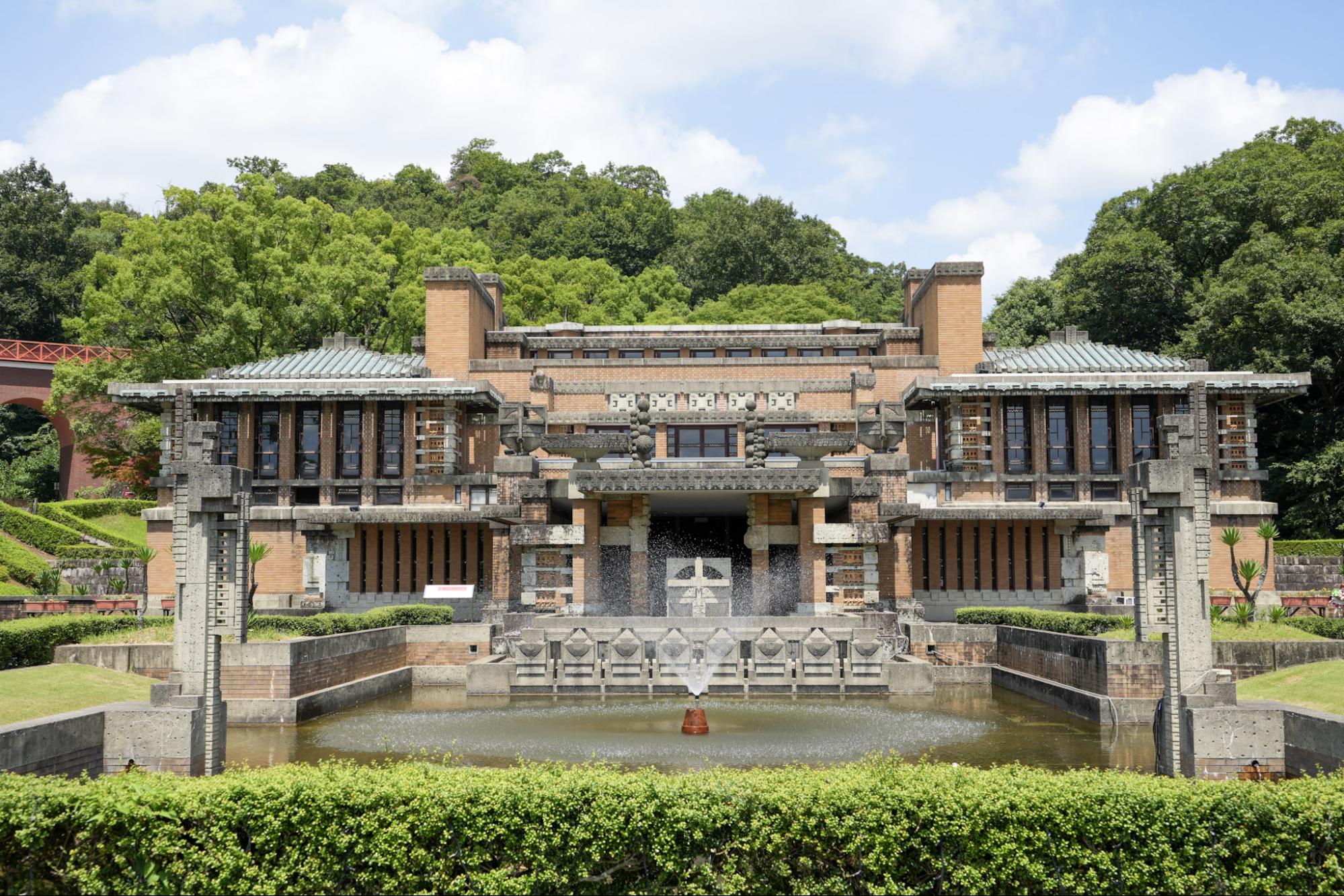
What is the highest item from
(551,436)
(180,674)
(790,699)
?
→ (551,436)

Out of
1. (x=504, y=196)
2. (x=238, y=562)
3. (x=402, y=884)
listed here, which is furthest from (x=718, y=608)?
(x=504, y=196)

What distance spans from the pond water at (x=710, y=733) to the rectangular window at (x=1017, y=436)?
41.7 feet

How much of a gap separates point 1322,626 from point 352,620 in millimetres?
20836

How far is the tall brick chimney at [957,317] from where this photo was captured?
3828 centimetres

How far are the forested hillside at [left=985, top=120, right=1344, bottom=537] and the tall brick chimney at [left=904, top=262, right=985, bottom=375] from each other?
1280 cm

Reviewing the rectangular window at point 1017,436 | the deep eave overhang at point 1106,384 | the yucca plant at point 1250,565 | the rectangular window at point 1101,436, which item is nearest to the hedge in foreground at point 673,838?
the yucca plant at point 1250,565

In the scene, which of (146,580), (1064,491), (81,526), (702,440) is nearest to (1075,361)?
(1064,491)

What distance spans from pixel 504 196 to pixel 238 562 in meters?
60.9

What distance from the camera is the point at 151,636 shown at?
22.1 m

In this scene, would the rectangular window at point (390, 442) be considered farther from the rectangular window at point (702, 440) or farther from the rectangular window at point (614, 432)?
the rectangular window at point (702, 440)

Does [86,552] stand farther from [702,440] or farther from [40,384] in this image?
[702,440]

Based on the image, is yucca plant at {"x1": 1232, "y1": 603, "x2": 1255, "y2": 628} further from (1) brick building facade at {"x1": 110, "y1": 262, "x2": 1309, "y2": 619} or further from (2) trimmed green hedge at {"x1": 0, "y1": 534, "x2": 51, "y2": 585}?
(2) trimmed green hedge at {"x1": 0, "y1": 534, "x2": 51, "y2": 585}

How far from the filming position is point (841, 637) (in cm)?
2428

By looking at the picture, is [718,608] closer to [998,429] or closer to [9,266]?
[998,429]
